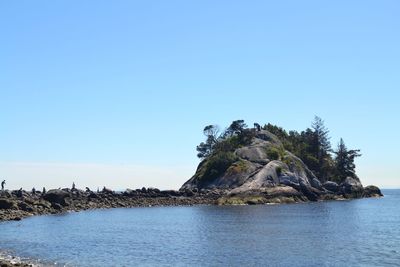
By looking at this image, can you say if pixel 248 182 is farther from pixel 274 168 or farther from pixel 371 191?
pixel 371 191

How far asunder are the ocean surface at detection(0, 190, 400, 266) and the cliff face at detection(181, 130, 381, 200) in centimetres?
4065

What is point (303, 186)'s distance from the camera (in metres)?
136

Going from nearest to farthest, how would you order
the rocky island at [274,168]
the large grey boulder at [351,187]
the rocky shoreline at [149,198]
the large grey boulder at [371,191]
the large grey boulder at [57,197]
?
the large grey boulder at [57,197]
the rocky shoreline at [149,198]
the rocky island at [274,168]
the large grey boulder at [351,187]
the large grey boulder at [371,191]

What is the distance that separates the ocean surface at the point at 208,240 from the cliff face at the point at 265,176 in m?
40.7

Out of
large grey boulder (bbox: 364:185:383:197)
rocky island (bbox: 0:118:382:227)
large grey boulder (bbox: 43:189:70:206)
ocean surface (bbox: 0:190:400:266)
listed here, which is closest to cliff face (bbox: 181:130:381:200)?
rocky island (bbox: 0:118:382:227)

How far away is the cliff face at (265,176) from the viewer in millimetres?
127875

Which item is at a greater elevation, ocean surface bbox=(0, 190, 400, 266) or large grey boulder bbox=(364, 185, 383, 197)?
large grey boulder bbox=(364, 185, 383, 197)

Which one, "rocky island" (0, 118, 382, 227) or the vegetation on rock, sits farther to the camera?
the vegetation on rock

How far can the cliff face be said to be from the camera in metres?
128

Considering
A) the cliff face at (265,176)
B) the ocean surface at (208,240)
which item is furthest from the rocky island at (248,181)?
the ocean surface at (208,240)

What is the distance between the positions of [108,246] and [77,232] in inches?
573

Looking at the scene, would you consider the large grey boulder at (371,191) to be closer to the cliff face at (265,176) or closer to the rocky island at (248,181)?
the rocky island at (248,181)

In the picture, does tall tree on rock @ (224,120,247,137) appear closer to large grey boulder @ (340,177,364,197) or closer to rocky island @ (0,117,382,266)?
rocky island @ (0,117,382,266)

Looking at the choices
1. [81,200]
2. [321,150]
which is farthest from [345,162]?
[81,200]
